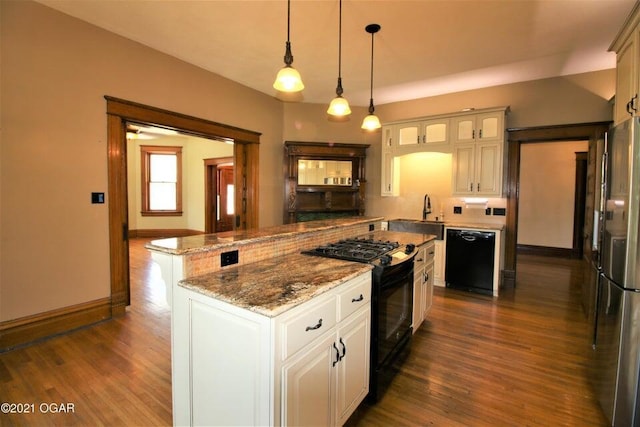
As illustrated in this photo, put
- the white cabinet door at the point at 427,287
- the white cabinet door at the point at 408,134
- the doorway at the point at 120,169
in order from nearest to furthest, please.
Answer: the white cabinet door at the point at 427,287, the doorway at the point at 120,169, the white cabinet door at the point at 408,134

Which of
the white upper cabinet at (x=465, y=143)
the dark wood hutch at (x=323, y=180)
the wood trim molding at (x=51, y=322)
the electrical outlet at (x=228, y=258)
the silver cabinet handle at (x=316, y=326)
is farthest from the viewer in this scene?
the dark wood hutch at (x=323, y=180)

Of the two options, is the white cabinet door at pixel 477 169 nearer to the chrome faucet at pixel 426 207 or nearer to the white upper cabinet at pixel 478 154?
the white upper cabinet at pixel 478 154

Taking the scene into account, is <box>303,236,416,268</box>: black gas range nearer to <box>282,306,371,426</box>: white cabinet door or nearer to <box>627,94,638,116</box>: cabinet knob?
<box>282,306,371,426</box>: white cabinet door

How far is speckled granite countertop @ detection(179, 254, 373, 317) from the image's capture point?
130 cm

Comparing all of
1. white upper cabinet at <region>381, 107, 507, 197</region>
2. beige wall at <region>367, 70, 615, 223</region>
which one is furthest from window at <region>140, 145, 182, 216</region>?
white upper cabinet at <region>381, 107, 507, 197</region>

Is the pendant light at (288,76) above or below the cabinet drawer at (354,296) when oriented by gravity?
above

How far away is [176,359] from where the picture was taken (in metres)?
1.63

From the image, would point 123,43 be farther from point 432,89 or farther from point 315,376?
point 432,89

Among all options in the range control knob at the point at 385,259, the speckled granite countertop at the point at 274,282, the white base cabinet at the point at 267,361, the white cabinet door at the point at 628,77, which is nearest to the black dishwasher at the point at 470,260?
the white cabinet door at the point at 628,77

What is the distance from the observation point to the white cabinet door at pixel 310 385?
1.29 metres

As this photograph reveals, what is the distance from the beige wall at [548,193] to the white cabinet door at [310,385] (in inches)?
279

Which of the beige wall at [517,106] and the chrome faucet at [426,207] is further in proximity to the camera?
the chrome faucet at [426,207]

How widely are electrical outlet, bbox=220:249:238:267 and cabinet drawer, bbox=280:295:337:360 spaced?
0.67m

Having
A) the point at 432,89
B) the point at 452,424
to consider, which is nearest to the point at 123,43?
the point at 432,89
